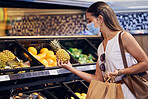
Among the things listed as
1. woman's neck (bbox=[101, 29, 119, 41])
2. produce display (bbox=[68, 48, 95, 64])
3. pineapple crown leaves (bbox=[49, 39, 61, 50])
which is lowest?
produce display (bbox=[68, 48, 95, 64])

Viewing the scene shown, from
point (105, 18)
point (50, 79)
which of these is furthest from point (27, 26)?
point (105, 18)

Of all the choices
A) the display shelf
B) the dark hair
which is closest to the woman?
the dark hair

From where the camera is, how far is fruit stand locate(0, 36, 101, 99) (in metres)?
2.60

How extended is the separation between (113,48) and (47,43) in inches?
77.3

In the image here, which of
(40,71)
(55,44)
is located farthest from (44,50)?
(40,71)

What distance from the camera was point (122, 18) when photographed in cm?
531

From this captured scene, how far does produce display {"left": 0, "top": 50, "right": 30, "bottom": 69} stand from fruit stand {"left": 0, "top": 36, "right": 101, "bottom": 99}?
43 millimetres

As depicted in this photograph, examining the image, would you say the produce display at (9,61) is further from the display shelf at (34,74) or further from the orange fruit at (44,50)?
the orange fruit at (44,50)

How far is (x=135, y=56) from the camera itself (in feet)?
5.87

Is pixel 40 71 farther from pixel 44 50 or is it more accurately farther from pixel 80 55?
pixel 80 55

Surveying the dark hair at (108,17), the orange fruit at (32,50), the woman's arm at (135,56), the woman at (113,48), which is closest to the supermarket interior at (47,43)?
the orange fruit at (32,50)

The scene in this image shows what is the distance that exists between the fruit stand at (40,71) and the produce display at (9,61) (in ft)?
0.14

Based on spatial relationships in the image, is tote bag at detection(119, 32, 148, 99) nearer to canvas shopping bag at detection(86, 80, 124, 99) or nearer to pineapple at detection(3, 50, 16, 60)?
canvas shopping bag at detection(86, 80, 124, 99)

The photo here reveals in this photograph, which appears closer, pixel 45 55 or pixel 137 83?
pixel 137 83
